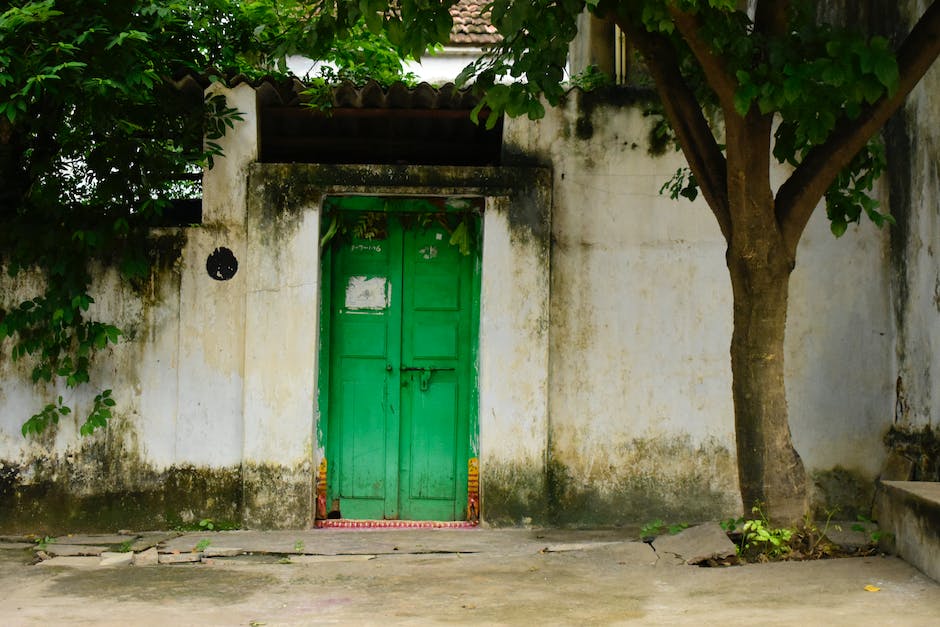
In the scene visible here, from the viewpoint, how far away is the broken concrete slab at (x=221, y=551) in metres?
6.02

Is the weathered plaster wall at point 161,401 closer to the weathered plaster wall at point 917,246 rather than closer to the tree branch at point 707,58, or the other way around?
the tree branch at point 707,58

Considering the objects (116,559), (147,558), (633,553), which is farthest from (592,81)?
(116,559)

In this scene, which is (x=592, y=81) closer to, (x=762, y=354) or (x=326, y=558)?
(x=762, y=354)

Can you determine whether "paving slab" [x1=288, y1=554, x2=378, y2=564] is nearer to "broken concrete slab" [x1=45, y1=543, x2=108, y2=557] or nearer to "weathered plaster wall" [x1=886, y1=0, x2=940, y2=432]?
"broken concrete slab" [x1=45, y1=543, x2=108, y2=557]

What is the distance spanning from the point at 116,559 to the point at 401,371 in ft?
7.49

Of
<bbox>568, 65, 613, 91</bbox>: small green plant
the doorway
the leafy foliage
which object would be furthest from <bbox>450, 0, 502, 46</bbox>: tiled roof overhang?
the doorway

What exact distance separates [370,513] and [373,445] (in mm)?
487

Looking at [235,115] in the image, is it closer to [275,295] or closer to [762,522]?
[275,295]

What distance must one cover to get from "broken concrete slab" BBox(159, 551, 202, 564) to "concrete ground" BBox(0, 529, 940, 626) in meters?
0.05

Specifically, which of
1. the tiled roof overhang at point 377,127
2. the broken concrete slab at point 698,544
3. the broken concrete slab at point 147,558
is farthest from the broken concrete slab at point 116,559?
the broken concrete slab at point 698,544

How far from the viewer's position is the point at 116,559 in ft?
19.3

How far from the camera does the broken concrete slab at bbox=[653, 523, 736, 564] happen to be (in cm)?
543

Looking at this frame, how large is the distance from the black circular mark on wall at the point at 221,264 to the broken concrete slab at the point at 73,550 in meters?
1.93

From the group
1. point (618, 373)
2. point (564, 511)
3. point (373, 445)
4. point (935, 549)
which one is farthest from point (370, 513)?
point (935, 549)
